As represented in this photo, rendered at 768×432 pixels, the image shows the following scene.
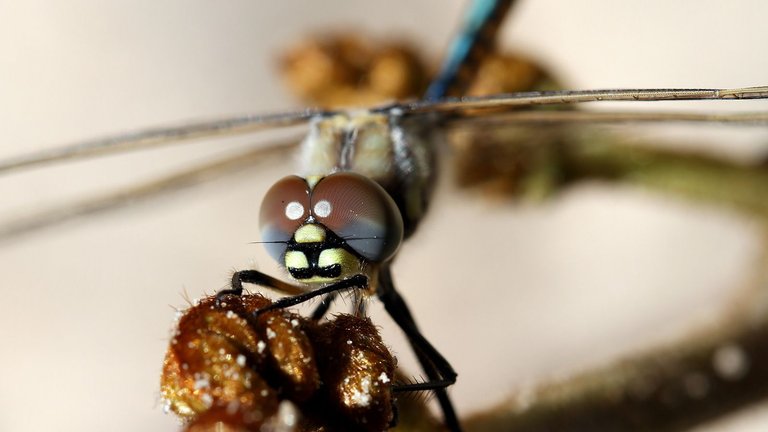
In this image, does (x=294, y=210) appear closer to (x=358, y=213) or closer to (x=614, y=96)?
(x=358, y=213)

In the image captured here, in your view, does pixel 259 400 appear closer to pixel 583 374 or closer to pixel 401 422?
pixel 401 422

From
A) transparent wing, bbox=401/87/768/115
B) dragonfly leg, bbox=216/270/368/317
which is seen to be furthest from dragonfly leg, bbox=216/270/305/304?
transparent wing, bbox=401/87/768/115

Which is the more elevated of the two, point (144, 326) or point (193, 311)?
point (144, 326)

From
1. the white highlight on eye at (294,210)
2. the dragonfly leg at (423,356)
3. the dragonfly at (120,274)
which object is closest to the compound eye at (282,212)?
the white highlight on eye at (294,210)

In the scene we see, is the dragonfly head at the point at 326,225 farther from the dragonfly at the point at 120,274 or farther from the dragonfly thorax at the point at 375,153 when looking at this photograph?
the dragonfly at the point at 120,274

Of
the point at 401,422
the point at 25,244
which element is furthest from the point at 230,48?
the point at 401,422

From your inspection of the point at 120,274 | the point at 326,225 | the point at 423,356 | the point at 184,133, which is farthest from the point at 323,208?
the point at 120,274
